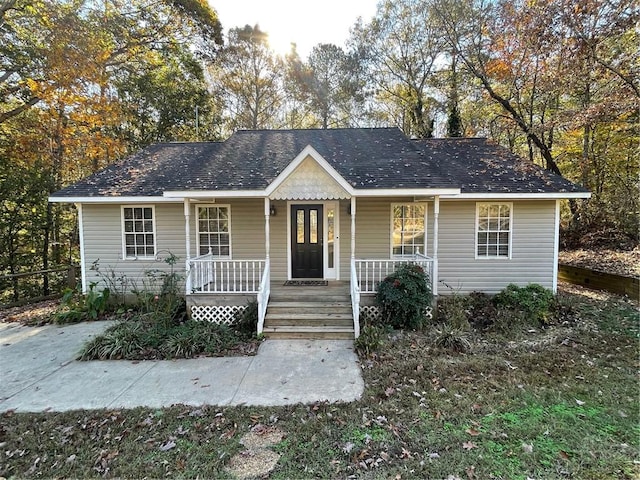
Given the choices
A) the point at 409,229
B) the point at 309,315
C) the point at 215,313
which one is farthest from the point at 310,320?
the point at 409,229

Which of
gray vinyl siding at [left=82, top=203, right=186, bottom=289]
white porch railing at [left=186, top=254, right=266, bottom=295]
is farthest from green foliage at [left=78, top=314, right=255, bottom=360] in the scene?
gray vinyl siding at [left=82, top=203, right=186, bottom=289]

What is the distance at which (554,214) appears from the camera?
27.5 ft

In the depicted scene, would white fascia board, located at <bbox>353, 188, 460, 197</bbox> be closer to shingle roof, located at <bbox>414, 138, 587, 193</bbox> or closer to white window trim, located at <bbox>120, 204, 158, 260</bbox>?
shingle roof, located at <bbox>414, 138, 587, 193</bbox>

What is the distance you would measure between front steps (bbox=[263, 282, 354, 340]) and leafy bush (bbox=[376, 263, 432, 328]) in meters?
0.81

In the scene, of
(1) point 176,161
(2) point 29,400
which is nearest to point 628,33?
(1) point 176,161

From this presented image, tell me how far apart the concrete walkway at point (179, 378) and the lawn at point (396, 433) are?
0.25 m

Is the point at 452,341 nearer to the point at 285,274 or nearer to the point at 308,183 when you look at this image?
the point at 308,183

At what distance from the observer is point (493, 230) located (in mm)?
8578

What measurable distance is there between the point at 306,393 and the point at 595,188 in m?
16.0

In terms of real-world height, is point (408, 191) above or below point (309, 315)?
above

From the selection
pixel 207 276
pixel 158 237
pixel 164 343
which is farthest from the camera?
pixel 158 237

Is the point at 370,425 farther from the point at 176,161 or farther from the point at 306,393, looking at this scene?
the point at 176,161

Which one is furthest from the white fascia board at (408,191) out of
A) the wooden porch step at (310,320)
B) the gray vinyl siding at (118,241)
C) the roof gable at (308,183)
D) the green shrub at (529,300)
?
the gray vinyl siding at (118,241)

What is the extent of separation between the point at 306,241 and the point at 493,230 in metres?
5.07
